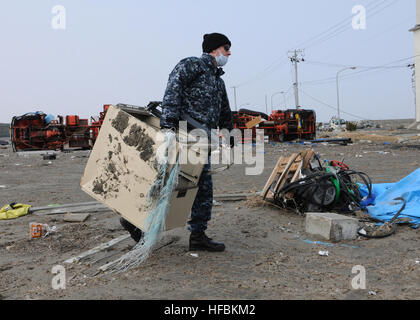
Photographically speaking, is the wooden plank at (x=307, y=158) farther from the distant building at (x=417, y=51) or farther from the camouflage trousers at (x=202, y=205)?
the distant building at (x=417, y=51)

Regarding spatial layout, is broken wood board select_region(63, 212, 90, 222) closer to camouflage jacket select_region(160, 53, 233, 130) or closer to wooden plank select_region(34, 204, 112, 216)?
wooden plank select_region(34, 204, 112, 216)

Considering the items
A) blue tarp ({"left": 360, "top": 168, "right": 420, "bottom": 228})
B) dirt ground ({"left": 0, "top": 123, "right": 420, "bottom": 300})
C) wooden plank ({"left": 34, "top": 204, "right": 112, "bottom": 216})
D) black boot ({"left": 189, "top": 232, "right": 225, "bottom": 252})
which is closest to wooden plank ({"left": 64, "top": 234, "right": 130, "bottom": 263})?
dirt ground ({"left": 0, "top": 123, "right": 420, "bottom": 300})

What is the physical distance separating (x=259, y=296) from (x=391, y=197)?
3.09 metres

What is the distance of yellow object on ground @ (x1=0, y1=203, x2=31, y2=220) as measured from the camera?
484 cm

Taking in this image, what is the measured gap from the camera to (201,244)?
3.13m

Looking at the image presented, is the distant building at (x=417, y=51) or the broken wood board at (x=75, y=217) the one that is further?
the distant building at (x=417, y=51)

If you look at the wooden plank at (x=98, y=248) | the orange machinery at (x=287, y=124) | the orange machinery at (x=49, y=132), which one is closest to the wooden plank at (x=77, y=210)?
the wooden plank at (x=98, y=248)

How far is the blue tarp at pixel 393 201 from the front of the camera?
397 centimetres

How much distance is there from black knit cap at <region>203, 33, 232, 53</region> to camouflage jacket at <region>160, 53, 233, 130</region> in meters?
0.07

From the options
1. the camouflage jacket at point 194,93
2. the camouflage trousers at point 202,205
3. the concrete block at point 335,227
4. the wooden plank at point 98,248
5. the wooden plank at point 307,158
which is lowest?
the wooden plank at point 98,248

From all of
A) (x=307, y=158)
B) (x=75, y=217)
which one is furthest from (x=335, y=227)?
(x=75, y=217)

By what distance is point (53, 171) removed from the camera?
10469 millimetres

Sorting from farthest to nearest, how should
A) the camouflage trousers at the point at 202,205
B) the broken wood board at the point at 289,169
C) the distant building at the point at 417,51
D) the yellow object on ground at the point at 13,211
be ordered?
the distant building at the point at 417,51, the yellow object on ground at the point at 13,211, the broken wood board at the point at 289,169, the camouflage trousers at the point at 202,205

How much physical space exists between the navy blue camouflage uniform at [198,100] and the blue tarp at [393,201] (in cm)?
219
